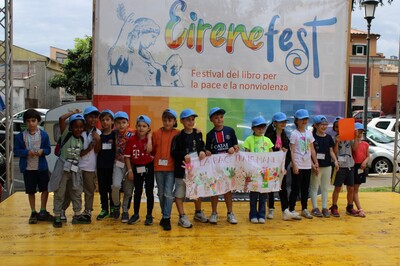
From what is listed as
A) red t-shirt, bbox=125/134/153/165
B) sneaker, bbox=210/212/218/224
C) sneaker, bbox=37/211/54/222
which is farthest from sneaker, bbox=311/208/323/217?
sneaker, bbox=37/211/54/222

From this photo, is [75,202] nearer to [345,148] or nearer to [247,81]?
[247,81]

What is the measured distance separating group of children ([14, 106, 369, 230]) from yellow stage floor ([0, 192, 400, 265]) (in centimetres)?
20

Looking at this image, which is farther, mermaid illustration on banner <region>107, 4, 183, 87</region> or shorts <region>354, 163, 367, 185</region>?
mermaid illustration on banner <region>107, 4, 183, 87</region>

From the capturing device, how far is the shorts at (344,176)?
6.12 metres

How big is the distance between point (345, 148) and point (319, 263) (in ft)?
7.49

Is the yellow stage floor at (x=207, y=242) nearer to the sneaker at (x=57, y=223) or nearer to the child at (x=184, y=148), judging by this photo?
the sneaker at (x=57, y=223)

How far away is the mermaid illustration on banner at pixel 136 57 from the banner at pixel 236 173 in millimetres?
1818

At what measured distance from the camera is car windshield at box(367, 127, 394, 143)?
43.6 feet

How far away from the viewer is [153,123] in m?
6.84

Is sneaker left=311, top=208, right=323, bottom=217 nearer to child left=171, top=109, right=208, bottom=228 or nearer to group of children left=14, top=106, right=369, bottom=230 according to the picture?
group of children left=14, top=106, right=369, bottom=230

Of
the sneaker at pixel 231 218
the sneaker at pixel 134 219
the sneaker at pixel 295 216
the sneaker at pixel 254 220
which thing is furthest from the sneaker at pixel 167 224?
the sneaker at pixel 295 216

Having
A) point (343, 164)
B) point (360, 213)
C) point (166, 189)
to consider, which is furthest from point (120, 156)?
point (360, 213)

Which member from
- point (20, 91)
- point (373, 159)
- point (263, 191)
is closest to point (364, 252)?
point (263, 191)

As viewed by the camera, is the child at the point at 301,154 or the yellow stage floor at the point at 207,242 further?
the child at the point at 301,154
